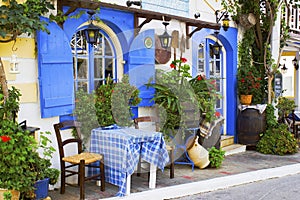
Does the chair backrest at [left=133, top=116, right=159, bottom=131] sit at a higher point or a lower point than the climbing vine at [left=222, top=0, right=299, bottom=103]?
lower

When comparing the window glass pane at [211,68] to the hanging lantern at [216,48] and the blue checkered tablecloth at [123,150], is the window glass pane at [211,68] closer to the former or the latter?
the hanging lantern at [216,48]

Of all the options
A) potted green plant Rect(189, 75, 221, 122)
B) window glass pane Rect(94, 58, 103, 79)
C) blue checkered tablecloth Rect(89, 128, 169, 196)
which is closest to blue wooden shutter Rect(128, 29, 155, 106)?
window glass pane Rect(94, 58, 103, 79)

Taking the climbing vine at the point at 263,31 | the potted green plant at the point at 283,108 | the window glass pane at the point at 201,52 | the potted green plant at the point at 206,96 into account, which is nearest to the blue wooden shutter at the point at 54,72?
the potted green plant at the point at 206,96

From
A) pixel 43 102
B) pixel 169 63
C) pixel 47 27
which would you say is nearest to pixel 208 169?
pixel 169 63

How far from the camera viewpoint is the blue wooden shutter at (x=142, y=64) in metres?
7.00

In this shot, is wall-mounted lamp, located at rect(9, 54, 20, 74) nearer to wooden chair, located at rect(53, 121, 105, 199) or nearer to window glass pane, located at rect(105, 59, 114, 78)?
wooden chair, located at rect(53, 121, 105, 199)

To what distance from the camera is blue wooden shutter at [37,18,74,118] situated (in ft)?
18.2

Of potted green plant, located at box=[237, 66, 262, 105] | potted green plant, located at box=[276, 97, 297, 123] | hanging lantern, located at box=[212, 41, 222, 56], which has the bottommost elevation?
potted green plant, located at box=[276, 97, 297, 123]

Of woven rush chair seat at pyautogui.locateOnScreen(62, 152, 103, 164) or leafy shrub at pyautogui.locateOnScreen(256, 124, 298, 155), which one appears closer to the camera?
woven rush chair seat at pyautogui.locateOnScreen(62, 152, 103, 164)

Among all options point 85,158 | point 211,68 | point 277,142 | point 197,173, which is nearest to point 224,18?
point 211,68

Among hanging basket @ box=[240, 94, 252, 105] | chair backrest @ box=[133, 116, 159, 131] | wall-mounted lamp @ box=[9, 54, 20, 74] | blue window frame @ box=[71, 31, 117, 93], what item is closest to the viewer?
wall-mounted lamp @ box=[9, 54, 20, 74]

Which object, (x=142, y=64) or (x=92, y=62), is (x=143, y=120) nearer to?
(x=142, y=64)

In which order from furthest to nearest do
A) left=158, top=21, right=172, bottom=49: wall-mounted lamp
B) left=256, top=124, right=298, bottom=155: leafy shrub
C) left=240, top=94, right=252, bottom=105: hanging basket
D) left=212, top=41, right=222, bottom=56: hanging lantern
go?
1. left=240, top=94, right=252, bottom=105: hanging basket
2. left=256, top=124, right=298, bottom=155: leafy shrub
3. left=212, top=41, right=222, bottom=56: hanging lantern
4. left=158, top=21, right=172, bottom=49: wall-mounted lamp

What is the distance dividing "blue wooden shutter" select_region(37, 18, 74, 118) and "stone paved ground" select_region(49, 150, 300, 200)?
3.88ft
